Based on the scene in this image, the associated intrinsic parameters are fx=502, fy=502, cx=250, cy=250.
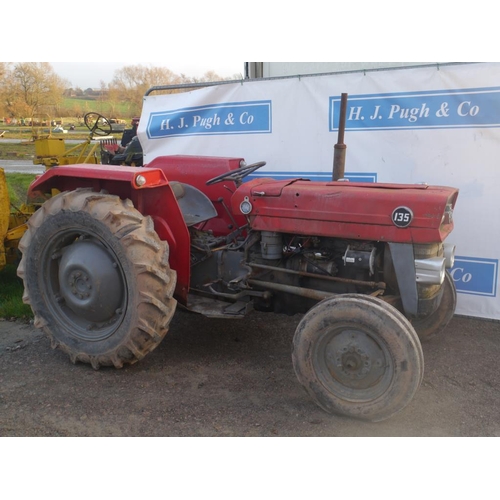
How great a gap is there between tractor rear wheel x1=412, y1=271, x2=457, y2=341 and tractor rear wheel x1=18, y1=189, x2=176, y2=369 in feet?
6.50

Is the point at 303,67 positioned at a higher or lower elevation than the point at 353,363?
higher

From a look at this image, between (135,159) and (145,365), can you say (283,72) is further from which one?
(145,365)

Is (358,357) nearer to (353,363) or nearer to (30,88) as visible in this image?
(353,363)

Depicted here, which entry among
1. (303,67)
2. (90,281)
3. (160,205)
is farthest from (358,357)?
(303,67)

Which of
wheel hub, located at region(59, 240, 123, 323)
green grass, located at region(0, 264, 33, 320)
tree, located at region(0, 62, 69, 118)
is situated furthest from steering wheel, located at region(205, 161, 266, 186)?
tree, located at region(0, 62, 69, 118)

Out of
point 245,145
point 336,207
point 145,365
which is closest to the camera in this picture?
point 336,207

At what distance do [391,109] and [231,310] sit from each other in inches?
100

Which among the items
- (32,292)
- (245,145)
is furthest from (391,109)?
(32,292)

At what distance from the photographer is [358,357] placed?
9.36ft

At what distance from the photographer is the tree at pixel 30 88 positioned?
68.0 ft

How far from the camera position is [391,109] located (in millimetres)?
4738

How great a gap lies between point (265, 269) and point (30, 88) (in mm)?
22213

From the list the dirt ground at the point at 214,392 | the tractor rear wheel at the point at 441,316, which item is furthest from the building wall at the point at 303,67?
the dirt ground at the point at 214,392

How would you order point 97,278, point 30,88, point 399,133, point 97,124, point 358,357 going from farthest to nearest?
point 30,88
point 97,124
point 399,133
point 97,278
point 358,357
